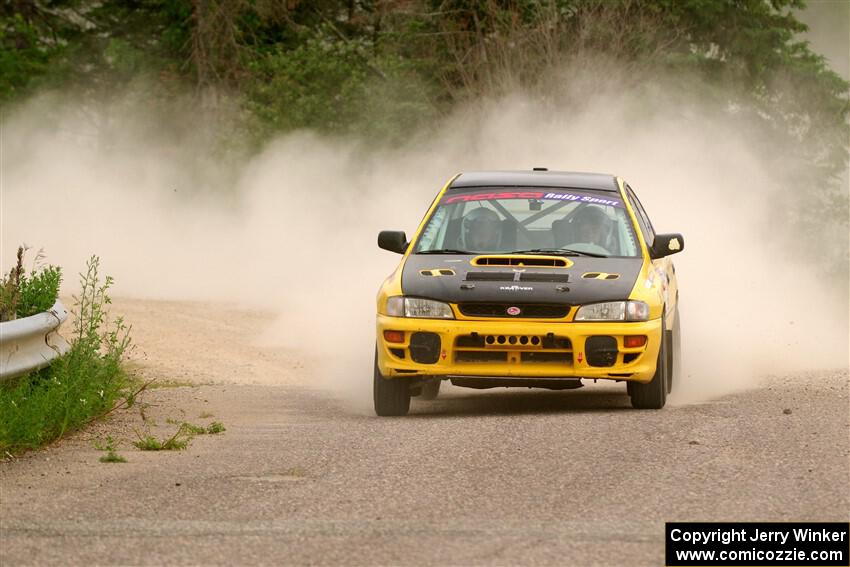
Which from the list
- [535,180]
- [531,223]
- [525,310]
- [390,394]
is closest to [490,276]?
[525,310]

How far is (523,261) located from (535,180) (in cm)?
146

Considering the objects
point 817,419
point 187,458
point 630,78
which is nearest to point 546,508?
point 187,458

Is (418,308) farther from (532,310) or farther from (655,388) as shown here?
(655,388)

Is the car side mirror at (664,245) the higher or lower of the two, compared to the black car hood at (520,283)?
higher

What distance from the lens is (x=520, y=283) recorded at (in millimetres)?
10922

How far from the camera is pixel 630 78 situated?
37.0 m

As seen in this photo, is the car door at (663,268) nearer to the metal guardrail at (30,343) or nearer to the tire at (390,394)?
the tire at (390,394)

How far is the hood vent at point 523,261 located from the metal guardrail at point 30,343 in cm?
274

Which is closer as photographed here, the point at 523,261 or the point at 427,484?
the point at 427,484

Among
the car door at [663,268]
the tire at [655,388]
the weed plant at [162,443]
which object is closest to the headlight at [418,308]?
the tire at [655,388]

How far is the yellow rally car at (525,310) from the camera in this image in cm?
1083

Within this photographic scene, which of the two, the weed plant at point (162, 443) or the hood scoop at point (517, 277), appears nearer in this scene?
the weed plant at point (162, 443)

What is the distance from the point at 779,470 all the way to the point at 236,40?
1662 inches

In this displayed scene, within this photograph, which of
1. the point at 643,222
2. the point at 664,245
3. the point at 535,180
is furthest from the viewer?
the point at 643,222
